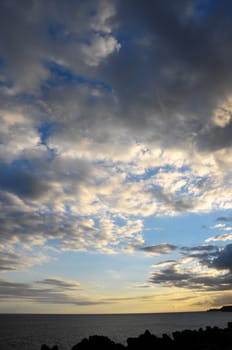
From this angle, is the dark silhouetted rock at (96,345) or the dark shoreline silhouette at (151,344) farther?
the dark shoreline silhouette at (151,344)

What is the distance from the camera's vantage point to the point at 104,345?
32344mm

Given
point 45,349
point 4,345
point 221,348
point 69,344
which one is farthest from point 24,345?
point 221,348

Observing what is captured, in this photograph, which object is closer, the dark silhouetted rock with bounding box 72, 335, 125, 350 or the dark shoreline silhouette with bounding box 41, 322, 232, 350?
the dark silhouetted rock with bounding box 72, 335, 125, 350

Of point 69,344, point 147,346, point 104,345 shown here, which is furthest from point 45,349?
point 69,344

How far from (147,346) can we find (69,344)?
38.7m

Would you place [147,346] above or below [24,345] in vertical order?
above

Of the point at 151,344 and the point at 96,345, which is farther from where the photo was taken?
the point at 151,344

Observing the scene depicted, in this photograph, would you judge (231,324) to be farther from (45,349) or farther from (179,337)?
(45,349)

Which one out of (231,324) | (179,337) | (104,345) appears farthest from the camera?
(231,324)

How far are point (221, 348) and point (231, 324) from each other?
Answer: 32692mm

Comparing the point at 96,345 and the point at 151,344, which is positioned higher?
the point at 96,345

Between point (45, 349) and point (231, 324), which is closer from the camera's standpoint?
point (45, 349)

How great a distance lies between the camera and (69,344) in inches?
2648

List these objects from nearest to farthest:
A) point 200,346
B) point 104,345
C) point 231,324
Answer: point 104,345 → point 200,346 → point 231,324
